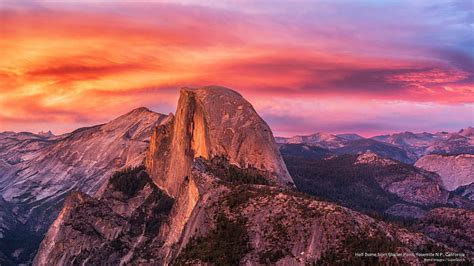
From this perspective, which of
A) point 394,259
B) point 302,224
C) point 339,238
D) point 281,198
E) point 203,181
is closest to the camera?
point 394,259

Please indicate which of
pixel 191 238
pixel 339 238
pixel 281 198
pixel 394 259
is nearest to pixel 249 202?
pixel 281 198

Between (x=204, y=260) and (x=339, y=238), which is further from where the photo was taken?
(x=204, y=260)

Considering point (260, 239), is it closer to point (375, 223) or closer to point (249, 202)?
point (249, 202)

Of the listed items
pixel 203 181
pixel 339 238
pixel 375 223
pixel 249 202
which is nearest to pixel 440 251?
pixel 375 223

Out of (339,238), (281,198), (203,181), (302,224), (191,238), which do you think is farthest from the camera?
(203,181)

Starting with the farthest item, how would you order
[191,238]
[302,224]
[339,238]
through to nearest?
[191,238] < [302,224] < [339,238]

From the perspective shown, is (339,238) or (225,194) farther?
(225,194)

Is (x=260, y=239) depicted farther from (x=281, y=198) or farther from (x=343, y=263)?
(x=343, y=263)

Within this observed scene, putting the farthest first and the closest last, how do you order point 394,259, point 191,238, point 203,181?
point 203,181 < point 191,238 < point 394,259

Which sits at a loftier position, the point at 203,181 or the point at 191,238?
the point at 203,181
